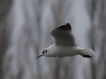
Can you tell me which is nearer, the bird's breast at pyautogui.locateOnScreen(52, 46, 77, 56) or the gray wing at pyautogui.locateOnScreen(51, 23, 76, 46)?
the gray wing at pyautogui.locateOnScreen(51, 23, 76, 46)

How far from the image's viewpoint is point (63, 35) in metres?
3.80

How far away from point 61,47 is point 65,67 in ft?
9.53

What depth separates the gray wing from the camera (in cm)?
369

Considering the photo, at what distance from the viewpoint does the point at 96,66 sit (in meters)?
6.52

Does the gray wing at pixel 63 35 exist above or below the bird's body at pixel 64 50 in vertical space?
above

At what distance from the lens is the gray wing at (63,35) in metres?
3.69

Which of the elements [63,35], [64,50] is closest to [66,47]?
[64,50]

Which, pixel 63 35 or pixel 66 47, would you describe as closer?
pixel 63 35

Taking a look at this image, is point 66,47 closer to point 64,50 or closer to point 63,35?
point 64,50

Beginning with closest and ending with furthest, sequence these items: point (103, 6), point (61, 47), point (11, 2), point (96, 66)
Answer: point (61, 47)
point (96, 66)
point (103, 6)
point (11, 2)

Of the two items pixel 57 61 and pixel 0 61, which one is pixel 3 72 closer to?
pixel 0 61

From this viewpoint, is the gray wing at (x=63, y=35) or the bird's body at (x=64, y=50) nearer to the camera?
the gray wing at (x=63, y=35)

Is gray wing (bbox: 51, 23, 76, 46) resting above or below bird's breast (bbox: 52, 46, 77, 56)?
above

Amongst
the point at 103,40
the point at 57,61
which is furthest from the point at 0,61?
the point at 103,40
